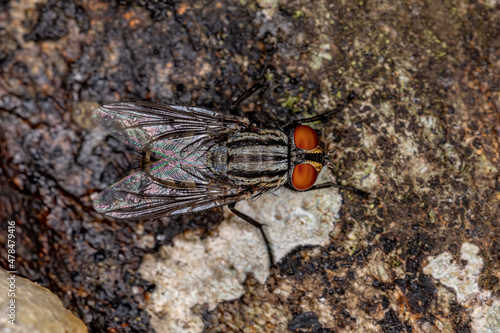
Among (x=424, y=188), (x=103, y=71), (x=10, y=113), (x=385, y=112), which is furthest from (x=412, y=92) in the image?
(x=10, y=113)

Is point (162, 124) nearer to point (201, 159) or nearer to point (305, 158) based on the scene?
point (201, 159)

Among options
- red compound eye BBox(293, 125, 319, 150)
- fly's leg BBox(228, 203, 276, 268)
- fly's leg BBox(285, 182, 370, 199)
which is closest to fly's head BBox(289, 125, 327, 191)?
red compound eye BBox(293, 125, 319, 150)

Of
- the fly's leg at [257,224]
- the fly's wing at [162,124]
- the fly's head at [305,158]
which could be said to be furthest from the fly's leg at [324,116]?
the fly's leg at [257,224]

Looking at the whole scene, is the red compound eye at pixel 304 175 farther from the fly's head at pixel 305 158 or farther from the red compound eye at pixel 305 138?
the red compound eye at pixel 305 138

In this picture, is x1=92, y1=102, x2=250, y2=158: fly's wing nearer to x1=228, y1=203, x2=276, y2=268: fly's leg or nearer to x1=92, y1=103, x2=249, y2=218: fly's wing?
x1=92, y1=103, x2=249, y2=218: fly's wing

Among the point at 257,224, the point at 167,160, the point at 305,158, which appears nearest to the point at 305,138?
the point at 305,158

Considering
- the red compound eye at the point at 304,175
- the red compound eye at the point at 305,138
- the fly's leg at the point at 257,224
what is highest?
the red compound eye at the point at 305,138

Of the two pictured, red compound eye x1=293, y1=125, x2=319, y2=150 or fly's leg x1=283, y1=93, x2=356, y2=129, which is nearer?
red compound eye x1=293, y1=125, x2=319, y2=150

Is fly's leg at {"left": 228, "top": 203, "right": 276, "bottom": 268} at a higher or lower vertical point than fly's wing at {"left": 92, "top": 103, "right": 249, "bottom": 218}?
lower
